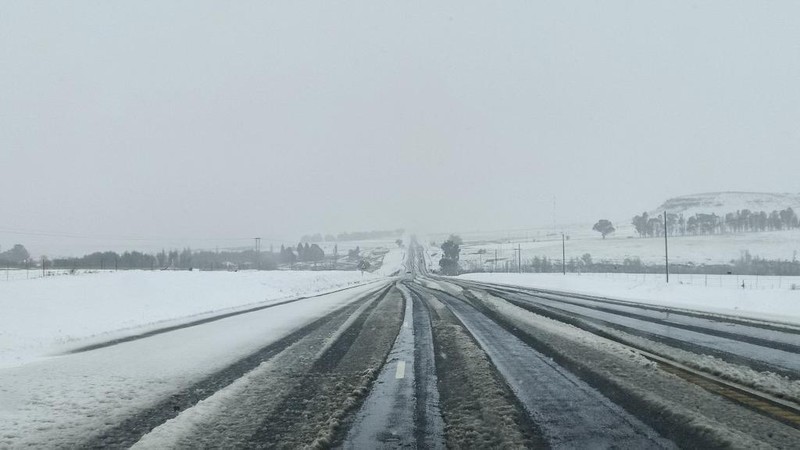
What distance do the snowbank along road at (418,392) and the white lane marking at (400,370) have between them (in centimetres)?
4

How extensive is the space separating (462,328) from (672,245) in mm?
144706

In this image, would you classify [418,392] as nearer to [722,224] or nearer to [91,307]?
[91,307]

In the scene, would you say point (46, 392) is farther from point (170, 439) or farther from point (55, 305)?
point (55, 305)

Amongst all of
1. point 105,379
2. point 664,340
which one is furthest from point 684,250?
point 105,379

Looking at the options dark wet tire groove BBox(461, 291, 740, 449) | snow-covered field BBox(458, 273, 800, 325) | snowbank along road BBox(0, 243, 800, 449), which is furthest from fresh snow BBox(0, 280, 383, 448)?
snow-covered field BBox(458, 273, 800, 325)

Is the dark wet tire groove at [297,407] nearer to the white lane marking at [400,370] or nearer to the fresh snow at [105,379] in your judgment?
the white lane marking at [400,370]

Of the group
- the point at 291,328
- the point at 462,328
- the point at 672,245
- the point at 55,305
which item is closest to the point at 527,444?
the point at 462,328

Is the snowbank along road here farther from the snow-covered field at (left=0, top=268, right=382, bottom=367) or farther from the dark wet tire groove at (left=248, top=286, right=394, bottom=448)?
the snow-covered field at (left=0, top=268, right=382, bottom=367)

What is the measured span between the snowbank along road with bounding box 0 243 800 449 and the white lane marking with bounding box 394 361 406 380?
0.14 feet

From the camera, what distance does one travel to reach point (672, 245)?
461 ft

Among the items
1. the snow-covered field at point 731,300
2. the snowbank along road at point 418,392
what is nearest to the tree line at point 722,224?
→ the snow-covered field at point 731,300

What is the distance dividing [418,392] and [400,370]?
57.7 inches

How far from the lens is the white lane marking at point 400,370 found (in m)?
7.72

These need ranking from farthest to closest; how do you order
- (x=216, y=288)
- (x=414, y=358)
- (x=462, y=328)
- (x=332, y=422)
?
(x=216, y=288) < (x=462, y=328) < (x=414, y=358) < (x=332, y=422)
